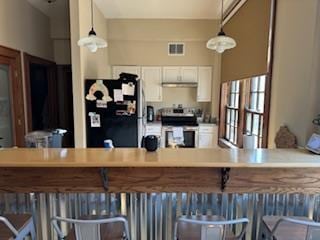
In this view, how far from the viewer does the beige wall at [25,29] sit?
140 inches

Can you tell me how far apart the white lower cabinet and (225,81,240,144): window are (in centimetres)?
33

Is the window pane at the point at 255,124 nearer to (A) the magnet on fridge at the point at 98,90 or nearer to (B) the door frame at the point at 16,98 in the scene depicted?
(A) the magnet on fridge at the point at 98,90

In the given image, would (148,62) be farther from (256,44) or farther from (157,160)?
(157,160)

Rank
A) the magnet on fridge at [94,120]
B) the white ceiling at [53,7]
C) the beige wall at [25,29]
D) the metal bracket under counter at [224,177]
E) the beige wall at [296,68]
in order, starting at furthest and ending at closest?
the white ceiling at [53,7]
the magnet on fridge at [94,120]
the beige wall at [25,29]
the beige wall at [296,68]
the metal bracket under counter at [224,177]

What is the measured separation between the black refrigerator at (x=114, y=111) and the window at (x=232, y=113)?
193 cm

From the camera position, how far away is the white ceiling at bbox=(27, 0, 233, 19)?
451cm

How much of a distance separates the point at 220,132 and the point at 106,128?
2765mm

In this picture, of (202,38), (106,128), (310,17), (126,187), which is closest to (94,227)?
(126,187)

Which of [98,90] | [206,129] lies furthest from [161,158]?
[206,129]

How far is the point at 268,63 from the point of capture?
3.06 m

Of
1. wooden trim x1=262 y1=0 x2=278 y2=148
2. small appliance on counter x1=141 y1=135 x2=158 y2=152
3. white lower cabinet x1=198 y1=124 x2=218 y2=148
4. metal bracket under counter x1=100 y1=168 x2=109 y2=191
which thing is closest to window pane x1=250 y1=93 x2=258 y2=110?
wooden trim x1=262 y1=0 x2=278 y2=148

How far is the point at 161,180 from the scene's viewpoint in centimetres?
178

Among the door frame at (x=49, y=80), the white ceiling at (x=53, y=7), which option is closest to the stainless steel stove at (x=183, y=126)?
Result: the door frame at (x=49, y=80)

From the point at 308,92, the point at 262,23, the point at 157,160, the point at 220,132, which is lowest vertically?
the point at 220,132
